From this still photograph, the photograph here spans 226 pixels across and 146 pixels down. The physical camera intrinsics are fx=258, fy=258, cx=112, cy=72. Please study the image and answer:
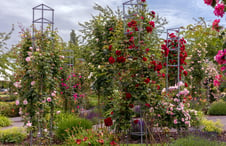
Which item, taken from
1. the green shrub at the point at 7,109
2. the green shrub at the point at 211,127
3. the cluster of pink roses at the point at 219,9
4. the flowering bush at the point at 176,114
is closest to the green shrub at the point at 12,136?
the flowering bush at the point at 176,114

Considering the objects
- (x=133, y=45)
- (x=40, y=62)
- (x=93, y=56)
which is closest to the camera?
(x=133, y=45)

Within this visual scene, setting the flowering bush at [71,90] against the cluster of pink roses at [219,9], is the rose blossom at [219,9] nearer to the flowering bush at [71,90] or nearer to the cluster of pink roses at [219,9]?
the cluster of pink roses at [219,9]

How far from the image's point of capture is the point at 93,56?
24.1 feet

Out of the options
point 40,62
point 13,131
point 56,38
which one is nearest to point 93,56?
point 56,38

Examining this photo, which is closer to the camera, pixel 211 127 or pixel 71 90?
pixel 211 127

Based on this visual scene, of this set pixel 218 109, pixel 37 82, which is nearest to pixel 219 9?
pixel 37 82

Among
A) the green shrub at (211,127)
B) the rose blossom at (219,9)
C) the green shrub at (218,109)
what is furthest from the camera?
the green shrub at (218,109)

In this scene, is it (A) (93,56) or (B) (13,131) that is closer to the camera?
(B) (13,131)

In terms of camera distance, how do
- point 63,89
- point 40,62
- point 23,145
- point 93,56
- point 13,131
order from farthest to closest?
point 63,89 < point 93,56 < point 13,131 < point 23,145 < point 40,62

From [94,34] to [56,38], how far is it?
5.71ft

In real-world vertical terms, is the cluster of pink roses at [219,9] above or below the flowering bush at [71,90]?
above

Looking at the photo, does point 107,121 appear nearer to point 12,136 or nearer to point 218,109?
point 12,136

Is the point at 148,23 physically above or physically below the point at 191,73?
above

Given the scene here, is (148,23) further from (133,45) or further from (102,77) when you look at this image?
(102,77)
